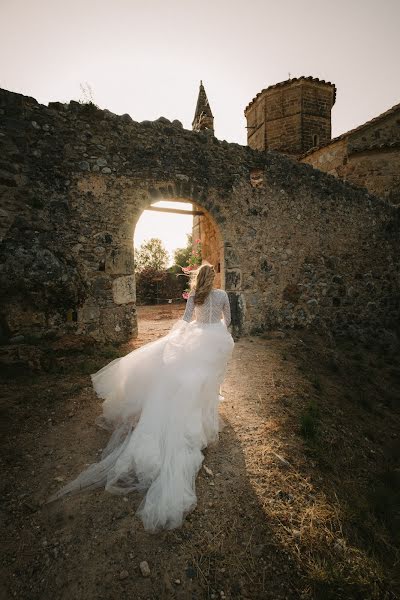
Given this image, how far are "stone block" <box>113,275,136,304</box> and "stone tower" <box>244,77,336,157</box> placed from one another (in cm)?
1378

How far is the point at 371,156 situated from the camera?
1026cm

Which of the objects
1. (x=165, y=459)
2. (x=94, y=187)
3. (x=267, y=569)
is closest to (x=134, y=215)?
(x=94, y=187)

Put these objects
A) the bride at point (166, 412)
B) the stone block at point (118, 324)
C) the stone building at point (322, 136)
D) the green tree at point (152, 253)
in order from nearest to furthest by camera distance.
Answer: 1. the bride at point (166, 412)
2. the stone block at point (118, 324)
3. the stone building at point (322, 136)
4. the green tree at point (152, 253)

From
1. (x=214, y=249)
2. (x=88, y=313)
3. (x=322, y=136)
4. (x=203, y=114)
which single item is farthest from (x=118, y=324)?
(x=322, y=136)

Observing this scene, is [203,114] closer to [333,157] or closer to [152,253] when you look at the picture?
[333,157]

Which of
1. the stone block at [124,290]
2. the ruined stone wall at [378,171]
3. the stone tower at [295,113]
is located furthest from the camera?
the stone tower at [295,113]

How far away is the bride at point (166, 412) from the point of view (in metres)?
2.13

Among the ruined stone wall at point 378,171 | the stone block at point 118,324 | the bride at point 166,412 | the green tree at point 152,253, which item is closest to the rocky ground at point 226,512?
the bride at point 166,412

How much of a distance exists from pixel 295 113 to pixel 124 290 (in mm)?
14856

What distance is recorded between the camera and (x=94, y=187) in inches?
202

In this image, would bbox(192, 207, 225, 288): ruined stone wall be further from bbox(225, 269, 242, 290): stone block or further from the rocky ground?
the rocky ground

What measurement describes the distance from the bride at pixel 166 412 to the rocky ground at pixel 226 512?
0.45 ft

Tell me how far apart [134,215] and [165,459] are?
4366mm

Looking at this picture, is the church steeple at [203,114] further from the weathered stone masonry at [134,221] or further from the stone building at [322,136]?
the weathered stone masonry at [134,221]
